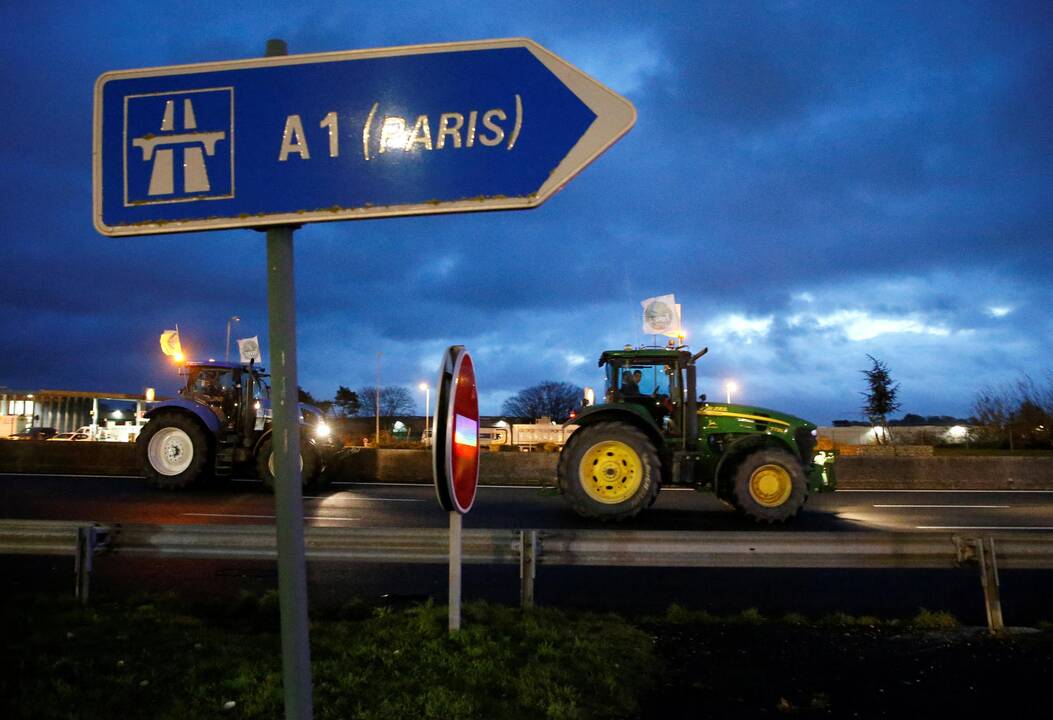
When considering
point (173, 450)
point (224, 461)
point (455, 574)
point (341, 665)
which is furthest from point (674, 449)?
point (173, 450)

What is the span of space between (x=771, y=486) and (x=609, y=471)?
2.23 m

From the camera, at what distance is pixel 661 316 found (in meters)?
16.6

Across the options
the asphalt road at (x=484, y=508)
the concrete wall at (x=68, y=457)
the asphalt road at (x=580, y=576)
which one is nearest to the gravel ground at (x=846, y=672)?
the asphalt road at (x=580, y=576)

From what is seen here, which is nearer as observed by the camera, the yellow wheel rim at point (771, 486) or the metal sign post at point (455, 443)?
the metal sign post at point (455, 443)

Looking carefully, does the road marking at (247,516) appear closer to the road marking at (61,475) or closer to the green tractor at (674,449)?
the green tractor at (674,449)

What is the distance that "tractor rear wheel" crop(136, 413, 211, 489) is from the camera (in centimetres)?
1492

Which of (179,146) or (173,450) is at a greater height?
(179,146)

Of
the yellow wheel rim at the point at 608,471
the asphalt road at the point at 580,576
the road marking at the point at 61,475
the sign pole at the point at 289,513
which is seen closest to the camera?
the sign pole at the point at 289,513

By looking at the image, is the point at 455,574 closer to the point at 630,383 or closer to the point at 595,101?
the point at 595,101

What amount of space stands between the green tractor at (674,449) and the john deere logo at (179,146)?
31.1 ft

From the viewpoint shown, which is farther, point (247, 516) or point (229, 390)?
point (229, 390)

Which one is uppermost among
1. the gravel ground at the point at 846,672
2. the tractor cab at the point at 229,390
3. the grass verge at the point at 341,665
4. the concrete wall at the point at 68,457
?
the tractor cab at the point at 229,390

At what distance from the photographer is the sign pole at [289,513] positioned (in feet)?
6.05

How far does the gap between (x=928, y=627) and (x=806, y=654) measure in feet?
4.05
